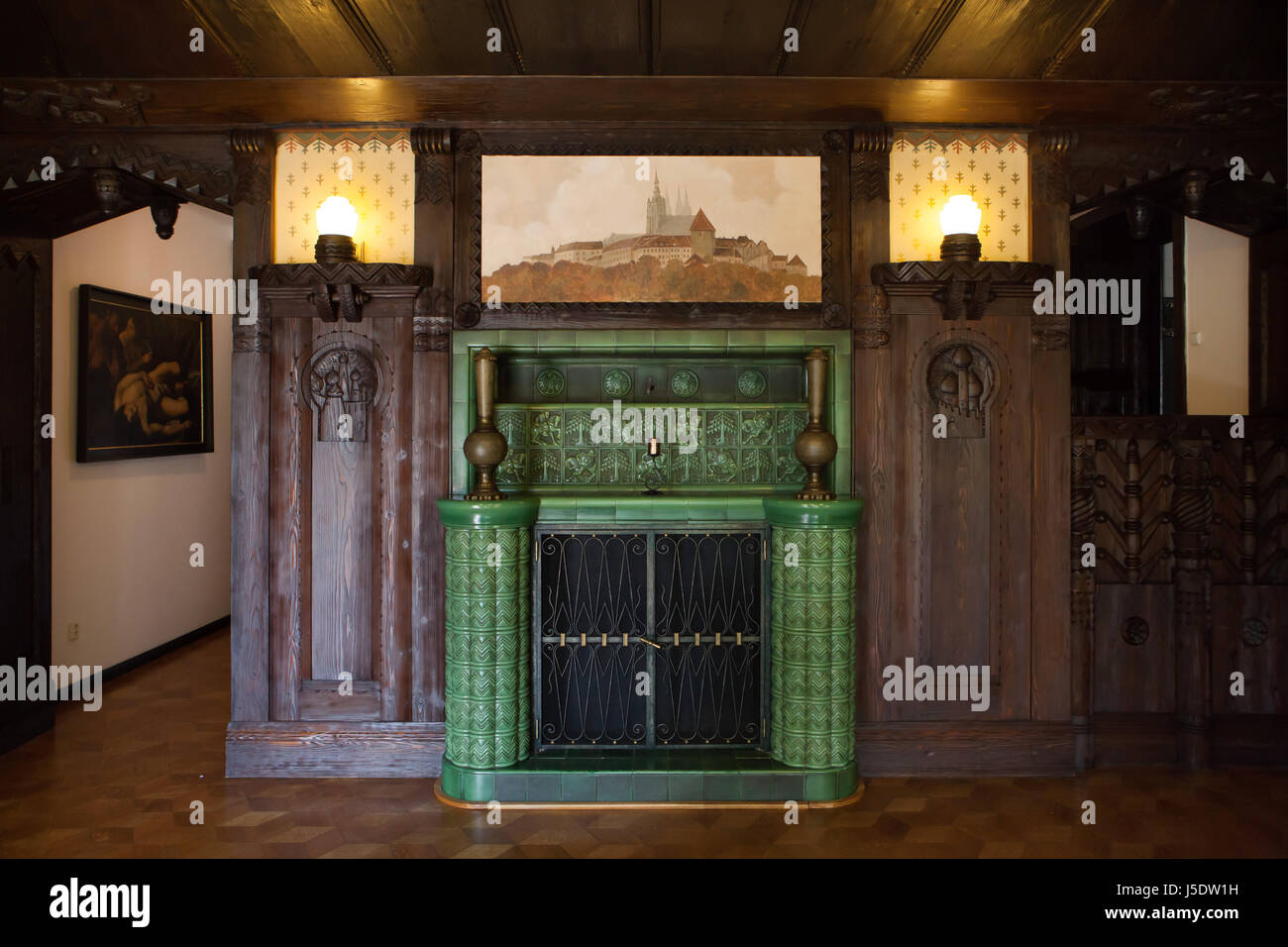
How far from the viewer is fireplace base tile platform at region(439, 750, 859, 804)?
12.5 ft

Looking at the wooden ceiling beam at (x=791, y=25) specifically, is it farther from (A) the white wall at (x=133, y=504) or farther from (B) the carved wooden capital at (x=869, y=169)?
(A) the white wall at (x=133, y=504)

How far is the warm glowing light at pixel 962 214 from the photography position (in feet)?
13.6

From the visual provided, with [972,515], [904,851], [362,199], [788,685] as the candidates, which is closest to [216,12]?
[362,199]

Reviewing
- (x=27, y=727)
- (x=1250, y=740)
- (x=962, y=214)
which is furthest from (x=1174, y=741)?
(x=27, y=727)

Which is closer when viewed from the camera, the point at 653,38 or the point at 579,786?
the point at 653,38

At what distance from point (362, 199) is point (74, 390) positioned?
264 cm

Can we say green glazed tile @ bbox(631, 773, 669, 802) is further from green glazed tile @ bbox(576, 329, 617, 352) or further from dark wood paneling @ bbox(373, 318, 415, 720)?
green glazed tile @ bbox(576, 329, 617, 352)

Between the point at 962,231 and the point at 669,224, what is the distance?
143cm

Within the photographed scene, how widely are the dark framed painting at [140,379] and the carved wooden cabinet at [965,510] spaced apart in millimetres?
4778

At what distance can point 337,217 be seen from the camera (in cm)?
413

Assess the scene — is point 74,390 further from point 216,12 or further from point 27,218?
point 216,12

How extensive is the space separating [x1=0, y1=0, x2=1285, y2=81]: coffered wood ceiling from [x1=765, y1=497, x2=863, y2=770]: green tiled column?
2010mm

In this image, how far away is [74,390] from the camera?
17.8 ft

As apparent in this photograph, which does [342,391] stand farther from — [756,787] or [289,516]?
[756,787]
